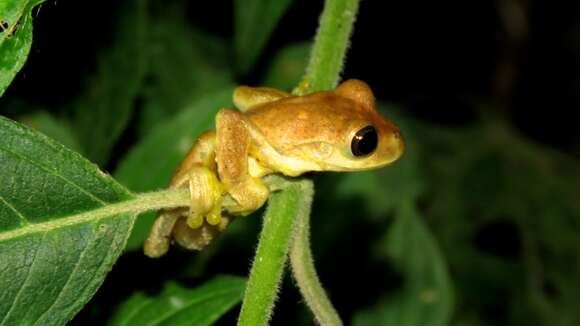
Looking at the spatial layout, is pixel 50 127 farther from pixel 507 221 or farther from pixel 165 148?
pixel 507 221

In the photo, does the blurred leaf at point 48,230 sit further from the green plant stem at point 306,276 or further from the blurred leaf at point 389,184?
the blurred leaf at point 389,184

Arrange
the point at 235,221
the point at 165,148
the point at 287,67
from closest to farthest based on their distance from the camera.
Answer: the point at 165,148, the point at 235,221, the point at 287,67

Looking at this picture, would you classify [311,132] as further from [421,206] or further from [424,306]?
[421,206]

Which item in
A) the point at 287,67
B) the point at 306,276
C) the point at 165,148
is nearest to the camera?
the point at 306,276

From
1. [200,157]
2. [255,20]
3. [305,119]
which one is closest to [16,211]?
[200,157]

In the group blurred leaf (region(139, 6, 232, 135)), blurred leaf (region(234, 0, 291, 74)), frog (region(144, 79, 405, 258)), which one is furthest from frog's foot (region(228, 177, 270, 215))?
blurred leaf (region(139, 6, 232, 135))

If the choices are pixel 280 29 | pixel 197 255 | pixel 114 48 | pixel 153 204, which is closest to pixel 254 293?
pixel 153 204
